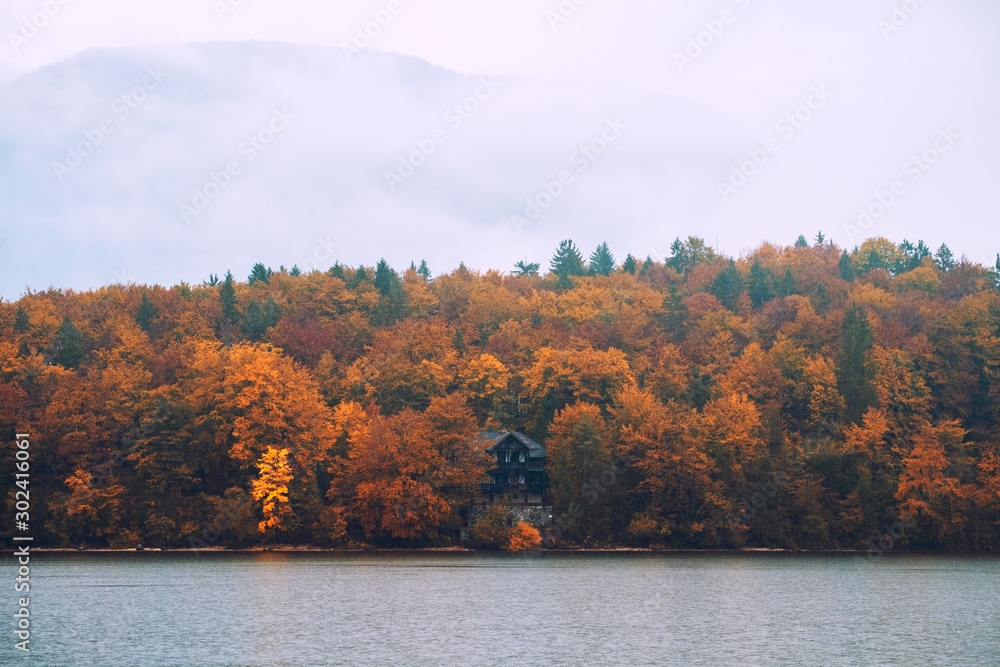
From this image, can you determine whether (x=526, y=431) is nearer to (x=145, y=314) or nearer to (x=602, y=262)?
(x=145, y=314)

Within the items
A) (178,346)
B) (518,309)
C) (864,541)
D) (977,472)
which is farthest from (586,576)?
(518,309)

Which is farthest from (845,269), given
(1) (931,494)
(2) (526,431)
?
(1) (931,494)

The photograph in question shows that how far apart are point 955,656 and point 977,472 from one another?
187 ft

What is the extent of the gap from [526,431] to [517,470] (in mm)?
8014

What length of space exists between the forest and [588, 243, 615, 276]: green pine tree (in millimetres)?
66554

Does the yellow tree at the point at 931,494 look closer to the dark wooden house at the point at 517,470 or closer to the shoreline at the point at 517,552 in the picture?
the shoreline at the point at 517,552

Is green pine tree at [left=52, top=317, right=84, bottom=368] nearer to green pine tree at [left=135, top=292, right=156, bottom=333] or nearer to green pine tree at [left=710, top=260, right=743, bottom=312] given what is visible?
green pine tree at [left=135, top=292, right=156, bottom=333]

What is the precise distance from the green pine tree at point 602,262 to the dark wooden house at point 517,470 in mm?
92955

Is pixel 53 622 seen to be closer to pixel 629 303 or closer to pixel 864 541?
pixel 864 541

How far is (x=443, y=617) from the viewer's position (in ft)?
146

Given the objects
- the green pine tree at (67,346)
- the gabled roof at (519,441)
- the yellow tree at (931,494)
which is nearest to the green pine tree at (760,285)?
the gabled roof at (519,441)

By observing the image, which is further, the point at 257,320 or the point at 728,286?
the point at 728,286

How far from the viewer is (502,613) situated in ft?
151

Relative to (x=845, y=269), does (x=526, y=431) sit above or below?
below
